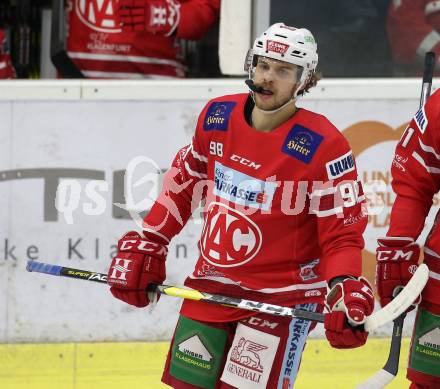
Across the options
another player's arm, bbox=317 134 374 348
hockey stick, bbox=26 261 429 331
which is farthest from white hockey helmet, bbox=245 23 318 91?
hockey stick, bbox=26 261 429 331

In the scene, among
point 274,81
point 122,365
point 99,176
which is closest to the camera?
point 274,81

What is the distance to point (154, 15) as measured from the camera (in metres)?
5.56

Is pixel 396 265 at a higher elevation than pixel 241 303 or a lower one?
higher

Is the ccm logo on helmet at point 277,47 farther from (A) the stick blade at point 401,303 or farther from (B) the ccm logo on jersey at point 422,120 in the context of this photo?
(A) the stick blade at point 401,303

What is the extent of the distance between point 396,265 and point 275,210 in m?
0.37

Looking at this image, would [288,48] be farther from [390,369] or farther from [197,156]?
[390,369]

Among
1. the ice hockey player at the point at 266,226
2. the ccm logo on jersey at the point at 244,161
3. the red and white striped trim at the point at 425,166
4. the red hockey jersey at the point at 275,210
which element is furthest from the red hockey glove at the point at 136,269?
the red and white striped trim at the point at 425,166

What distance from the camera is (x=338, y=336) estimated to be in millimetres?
3371

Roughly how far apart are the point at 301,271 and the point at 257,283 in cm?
13

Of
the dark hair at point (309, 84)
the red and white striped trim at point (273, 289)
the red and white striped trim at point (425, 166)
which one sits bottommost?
the red and white striped trim at point (273, 289)

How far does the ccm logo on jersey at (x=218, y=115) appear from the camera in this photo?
372 centimetres

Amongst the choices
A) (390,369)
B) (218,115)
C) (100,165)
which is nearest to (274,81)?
(218,115)

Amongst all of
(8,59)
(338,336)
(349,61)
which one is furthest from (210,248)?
(8,59)

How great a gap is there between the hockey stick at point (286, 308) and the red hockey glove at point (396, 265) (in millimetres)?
80
